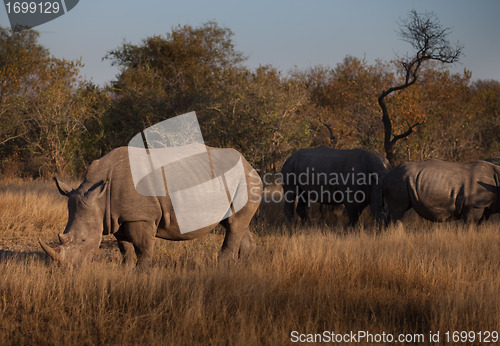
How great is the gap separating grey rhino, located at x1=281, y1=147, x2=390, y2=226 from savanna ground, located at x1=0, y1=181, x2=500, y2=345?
3608mm

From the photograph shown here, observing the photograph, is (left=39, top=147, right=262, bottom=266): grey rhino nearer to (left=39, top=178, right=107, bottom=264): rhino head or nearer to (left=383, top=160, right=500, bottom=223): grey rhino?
(left=39, top=178, right=107, bottom=264): rhino head

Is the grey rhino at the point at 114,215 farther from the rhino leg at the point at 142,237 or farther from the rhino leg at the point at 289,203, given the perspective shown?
the rhino leg at the point at 289,203

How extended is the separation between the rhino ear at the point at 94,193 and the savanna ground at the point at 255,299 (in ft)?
2.07

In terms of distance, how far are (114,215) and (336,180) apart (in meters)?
5.79

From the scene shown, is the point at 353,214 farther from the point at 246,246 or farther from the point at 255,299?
the point at 255,299

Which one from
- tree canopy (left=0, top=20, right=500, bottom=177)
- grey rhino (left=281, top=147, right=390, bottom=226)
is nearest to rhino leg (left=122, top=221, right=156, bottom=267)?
grey rhino (left=281, top=147, right=390, bottom=226)

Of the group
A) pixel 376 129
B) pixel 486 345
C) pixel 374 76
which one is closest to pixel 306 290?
pixel 486 345

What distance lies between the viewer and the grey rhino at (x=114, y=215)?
16.4ft

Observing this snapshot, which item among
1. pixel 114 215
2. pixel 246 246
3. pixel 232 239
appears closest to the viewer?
pixel 114 215

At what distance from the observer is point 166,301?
4352 millimetres

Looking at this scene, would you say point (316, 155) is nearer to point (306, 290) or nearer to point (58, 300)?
point (306, 290)

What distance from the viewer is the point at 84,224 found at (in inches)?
198

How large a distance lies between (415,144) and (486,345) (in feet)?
42.4

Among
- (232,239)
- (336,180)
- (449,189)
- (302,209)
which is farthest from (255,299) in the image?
(302,209)
